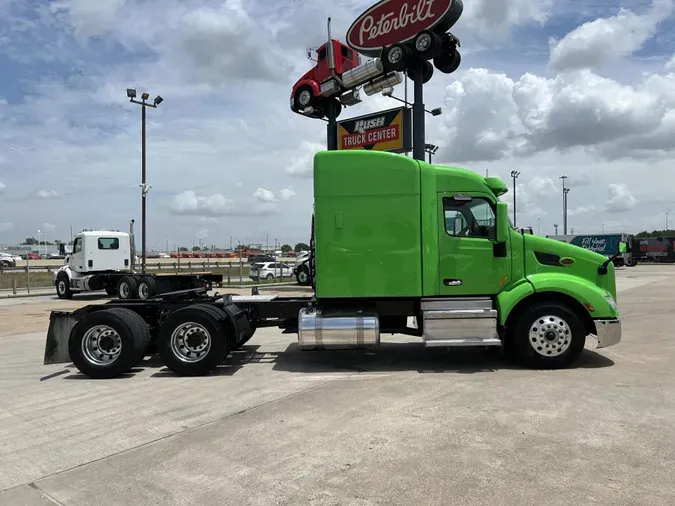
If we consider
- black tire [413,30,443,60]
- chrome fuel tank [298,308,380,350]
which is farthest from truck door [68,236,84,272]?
chrome fuel tank [298,308,380,350]

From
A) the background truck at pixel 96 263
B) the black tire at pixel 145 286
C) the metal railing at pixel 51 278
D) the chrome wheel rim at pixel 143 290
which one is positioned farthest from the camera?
the metal railing at pixel 51 278

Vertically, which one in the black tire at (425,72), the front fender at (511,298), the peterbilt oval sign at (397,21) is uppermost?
the peterbilt oval sign at (397,21)

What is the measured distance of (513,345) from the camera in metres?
7.50

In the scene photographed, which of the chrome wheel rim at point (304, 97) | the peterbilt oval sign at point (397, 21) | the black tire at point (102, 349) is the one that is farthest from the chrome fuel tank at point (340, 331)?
the chrome wheel rim at point (304, 97)

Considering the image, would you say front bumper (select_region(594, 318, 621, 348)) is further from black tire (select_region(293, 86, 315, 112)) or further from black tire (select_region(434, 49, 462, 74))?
black tire (select_region(293, 86, 315, 112))

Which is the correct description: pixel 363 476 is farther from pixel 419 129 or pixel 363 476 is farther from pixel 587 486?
pixel 419 129

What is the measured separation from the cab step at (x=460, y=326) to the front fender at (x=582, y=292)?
0.81 m

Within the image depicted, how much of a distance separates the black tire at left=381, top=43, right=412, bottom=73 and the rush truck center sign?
254 centimetres

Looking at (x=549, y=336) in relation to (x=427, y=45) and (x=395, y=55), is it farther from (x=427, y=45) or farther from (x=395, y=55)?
(x=395, y=55)

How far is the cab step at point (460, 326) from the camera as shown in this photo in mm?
7391

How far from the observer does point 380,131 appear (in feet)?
67.1

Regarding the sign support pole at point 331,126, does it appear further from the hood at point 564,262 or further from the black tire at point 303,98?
the hood at point 564,262

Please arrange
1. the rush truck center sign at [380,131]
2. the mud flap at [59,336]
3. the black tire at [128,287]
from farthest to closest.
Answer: the rush truck center sign at [380,131] → the black tire at [128,287] → the mud flap at [59,336]

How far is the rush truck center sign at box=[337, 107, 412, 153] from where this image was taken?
1983 cm
